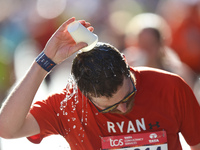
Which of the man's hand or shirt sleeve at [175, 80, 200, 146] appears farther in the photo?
shirt sleeve at [175, 80, 200, 146]

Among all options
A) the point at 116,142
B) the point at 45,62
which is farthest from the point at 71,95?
the point at 116,142

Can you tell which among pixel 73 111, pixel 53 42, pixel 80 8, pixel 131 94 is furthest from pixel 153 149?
pixel 80 8

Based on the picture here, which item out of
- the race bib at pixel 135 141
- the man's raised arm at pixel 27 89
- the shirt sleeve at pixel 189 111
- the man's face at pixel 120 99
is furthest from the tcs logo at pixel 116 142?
the man's raised arm at pixel 27 89

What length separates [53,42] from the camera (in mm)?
2262

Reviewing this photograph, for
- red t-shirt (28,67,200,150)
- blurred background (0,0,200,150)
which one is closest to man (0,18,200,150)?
red t-shirt (28,67,200,150)

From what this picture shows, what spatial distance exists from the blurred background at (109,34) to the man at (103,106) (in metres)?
1.37

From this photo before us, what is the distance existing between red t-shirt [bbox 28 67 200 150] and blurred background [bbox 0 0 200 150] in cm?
134

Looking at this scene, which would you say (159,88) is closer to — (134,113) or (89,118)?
(134,113)

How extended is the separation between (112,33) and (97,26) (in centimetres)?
41

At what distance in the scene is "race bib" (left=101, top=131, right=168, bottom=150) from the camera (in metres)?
2.42

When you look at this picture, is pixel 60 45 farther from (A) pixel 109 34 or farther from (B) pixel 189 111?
(A) pixel 109 34

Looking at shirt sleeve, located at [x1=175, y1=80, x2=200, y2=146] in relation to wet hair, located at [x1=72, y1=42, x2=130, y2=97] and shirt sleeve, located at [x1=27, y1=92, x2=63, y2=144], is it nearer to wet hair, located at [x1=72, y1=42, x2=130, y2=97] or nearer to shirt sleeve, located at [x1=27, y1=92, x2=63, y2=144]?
wet hair, located at [x1=72, y1=42, x2=130, y2=97]

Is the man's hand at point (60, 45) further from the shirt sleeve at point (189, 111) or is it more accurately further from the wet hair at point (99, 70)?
the shirt sleeve at point (189, 111)

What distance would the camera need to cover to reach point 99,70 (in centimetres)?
222
